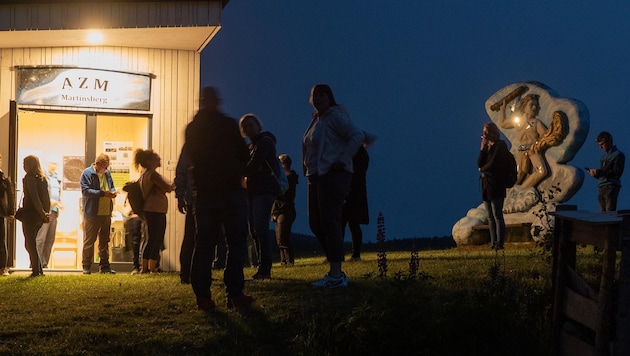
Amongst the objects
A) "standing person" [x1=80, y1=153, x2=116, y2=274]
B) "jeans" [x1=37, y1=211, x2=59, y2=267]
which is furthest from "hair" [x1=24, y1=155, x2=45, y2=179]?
"jeans" [x1=37, y1=211, x2=59, y2=267]

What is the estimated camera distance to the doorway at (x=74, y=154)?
53.5 feet

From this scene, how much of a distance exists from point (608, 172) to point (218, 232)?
8671 mm

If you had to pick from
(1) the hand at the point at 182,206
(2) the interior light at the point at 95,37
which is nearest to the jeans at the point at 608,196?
(1) the hand at the point at 182,206

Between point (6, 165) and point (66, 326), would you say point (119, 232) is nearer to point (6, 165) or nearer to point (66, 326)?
point (6, 165)

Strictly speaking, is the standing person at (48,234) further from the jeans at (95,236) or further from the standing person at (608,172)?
the standing person at (608,172)

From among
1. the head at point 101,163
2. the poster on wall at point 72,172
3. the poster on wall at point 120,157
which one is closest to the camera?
the head at point 101,163

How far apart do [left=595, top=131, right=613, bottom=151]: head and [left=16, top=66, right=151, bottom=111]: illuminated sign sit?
775 cm

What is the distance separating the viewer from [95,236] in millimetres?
14570

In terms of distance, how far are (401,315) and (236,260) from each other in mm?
1586

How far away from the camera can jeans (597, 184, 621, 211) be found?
15.0 meters

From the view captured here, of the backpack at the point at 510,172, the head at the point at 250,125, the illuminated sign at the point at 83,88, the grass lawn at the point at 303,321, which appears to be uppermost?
the illuminated sign at the point at 83,88

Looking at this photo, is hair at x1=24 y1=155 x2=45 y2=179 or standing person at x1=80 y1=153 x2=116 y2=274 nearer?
hair at x1=24 y1=155 x2=45 y2=179

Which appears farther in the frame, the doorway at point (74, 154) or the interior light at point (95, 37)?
the doorway at point (74, 154)

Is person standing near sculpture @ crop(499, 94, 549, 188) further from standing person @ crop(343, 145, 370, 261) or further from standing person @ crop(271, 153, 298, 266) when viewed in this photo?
Answer: standing person @ crop(343, 145, 370, 261)
